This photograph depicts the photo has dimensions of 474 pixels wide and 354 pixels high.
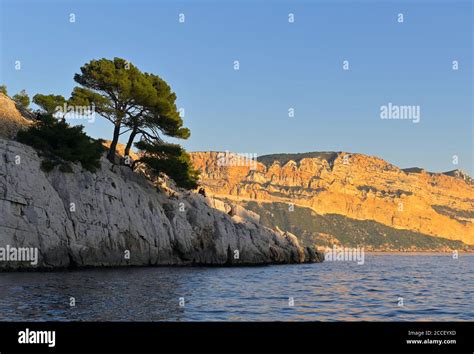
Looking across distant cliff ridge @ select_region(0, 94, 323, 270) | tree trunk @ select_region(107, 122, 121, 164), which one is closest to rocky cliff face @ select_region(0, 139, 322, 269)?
distant cliff ridge @ select_region(0, 94, 323, 270)

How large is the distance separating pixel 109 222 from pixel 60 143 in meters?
8.90

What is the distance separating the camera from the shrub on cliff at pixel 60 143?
52906mm

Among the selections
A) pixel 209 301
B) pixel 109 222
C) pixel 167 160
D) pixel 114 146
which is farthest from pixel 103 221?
pixel 209 301

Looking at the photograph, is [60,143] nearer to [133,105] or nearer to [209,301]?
[133,105]

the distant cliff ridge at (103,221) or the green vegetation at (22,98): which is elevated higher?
the green vegetation at (22,98)

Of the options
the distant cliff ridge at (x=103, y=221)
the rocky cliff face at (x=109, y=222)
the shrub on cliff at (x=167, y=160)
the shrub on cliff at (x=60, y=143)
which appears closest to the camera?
the distant cliff ridge at (x=103, y=221)

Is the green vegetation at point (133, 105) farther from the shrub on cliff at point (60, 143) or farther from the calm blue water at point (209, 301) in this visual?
the calm blue water at point (209, 301)

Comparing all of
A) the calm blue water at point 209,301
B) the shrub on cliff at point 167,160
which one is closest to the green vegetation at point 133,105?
the shrub on cliff at point 167,160

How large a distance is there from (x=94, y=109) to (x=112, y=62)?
6.49 metres

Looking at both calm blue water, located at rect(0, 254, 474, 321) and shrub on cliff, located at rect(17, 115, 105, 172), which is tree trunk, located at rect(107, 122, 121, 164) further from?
calm blue water, located at rect(0, 254, 474, 321)

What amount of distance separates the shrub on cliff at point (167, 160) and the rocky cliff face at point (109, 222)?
2363 mm

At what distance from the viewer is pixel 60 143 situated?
2157 inches

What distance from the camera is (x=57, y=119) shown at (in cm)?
5703
